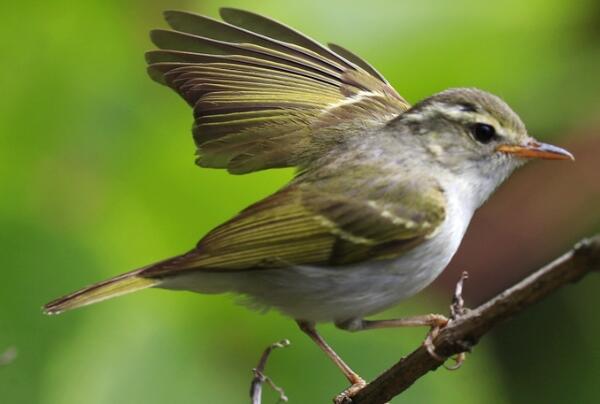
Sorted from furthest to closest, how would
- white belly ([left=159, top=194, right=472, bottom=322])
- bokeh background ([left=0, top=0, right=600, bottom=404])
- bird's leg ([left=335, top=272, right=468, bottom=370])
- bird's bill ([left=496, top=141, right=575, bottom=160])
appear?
1. bokeh background ([left=0, top=0, right=600, bottom=404])
2. bird's bill ([left=496, top=141, right=575, bottom=160])
3. white belly ([left=159, top=194, right=472, bottom=322])
4. bird's leg ([left=335, top=272, right=468, bottom=370])

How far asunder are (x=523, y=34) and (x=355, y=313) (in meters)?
1.58

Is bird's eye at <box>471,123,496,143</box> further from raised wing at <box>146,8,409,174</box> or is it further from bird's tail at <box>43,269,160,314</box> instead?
bird's tail at <box>43,269,160,314</box>

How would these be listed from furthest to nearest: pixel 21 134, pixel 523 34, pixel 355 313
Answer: pixel 523 34 < pixel 21 134 < pixel 355 313

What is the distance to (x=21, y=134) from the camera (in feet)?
12.0

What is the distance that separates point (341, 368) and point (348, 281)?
301 mm

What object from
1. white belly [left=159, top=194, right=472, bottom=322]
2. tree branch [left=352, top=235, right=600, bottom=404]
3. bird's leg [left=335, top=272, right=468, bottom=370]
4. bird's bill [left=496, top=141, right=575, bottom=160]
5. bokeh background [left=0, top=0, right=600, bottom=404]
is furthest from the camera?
bokeh background [left=0, top=0, right=600, bottom=404]

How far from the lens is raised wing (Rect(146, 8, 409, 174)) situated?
3119 mm

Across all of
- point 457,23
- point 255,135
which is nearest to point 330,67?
point 255,135

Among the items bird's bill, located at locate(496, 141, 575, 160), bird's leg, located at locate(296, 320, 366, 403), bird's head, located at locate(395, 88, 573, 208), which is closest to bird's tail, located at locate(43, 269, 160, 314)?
bird's leg, located at locate(296, 320, 366, 403)

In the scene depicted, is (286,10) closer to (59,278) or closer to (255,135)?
(255,135)

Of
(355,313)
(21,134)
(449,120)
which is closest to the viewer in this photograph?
(355,313)

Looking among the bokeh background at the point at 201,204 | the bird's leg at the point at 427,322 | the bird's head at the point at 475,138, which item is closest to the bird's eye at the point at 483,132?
the bird's head at the point at 475,138

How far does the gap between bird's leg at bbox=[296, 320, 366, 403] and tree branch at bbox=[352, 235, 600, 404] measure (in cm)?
21

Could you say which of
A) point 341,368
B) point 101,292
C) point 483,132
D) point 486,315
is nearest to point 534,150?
point 483,132
